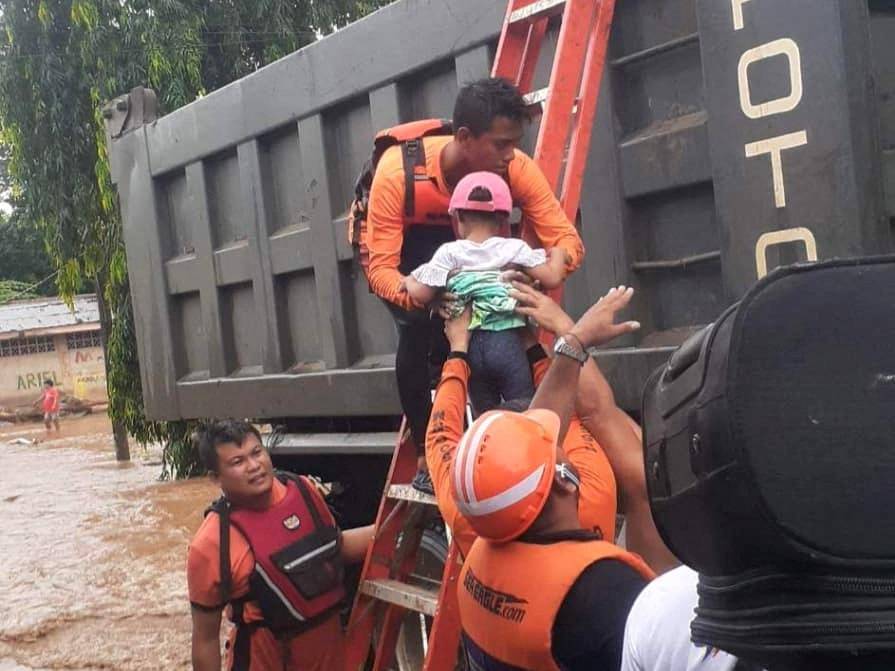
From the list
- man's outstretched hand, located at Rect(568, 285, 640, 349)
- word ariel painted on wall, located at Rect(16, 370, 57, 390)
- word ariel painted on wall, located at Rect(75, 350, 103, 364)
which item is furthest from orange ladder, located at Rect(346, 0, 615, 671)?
word ariel painted on wall, located at Rect(75, 350, 103, 364)

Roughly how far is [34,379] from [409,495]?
29728 millimetres

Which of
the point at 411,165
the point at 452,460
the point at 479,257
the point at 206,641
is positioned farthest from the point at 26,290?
the point at 452,460

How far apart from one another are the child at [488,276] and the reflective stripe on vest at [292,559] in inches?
36.7

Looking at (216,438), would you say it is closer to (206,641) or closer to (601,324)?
(206,641)

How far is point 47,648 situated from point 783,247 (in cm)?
523

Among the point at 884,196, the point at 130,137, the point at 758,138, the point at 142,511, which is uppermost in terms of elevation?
the point at 130,137

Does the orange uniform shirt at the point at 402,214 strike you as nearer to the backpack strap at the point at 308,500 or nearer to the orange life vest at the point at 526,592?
the backpack strap at the point at 308,500

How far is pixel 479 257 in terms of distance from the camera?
8.91 feet

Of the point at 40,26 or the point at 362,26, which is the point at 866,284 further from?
the point at 40,26

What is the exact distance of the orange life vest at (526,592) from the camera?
2007 millimetres

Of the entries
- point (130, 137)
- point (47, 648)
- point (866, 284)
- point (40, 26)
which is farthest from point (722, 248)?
point (40, 26)

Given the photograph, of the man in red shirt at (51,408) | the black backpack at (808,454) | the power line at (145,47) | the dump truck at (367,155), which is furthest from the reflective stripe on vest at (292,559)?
the man in red shirt at (51,408)

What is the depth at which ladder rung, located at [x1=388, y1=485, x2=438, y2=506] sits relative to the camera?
10.3ft

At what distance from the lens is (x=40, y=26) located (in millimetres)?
12945
